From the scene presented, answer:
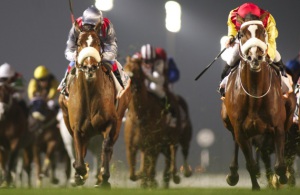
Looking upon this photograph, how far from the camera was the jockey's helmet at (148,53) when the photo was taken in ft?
59.7

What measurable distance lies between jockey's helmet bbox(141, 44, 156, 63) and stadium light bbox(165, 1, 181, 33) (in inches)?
52.9

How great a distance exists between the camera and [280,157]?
11422 mm

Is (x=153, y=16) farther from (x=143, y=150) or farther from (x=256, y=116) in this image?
(x=256, y=116)

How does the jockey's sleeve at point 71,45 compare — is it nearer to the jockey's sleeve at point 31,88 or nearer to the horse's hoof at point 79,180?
the horse's hoof at point 79,180

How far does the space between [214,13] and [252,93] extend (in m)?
18.9

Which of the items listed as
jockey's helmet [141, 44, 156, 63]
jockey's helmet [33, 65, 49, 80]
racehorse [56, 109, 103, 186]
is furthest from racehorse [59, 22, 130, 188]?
jockey's helmet [33, 65, 49, 80]

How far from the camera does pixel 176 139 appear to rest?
17641 mm

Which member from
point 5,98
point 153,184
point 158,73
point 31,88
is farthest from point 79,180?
point 31,88

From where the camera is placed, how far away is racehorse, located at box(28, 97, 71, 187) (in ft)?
60.4

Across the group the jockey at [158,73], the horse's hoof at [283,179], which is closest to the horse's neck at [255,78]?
the horse's hoof at [283,179]

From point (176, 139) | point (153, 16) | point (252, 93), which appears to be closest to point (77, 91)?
point (252, 93)

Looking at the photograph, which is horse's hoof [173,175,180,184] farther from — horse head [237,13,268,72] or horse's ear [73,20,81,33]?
horse head [237,13,268,72]

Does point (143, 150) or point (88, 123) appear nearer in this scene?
point (88, 123)

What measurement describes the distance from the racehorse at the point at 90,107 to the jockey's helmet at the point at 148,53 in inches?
220
